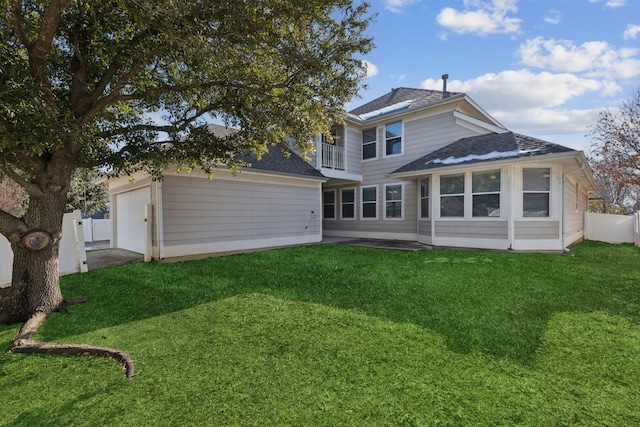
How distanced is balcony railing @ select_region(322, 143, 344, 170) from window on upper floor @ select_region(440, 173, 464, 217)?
462 centimetres

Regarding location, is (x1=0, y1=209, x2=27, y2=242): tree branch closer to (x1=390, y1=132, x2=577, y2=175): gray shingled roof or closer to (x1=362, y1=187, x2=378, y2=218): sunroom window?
(x1=390, y1=132, x2=577, y2=175): gray shingled roof

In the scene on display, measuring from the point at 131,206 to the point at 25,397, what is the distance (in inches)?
337

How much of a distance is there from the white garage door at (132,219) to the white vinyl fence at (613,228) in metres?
18.7

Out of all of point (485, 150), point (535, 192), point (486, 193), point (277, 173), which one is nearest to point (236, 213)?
point (277, 173)

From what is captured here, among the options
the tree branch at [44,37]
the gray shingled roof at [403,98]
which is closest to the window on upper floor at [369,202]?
the gray shingled roof at [403,98]

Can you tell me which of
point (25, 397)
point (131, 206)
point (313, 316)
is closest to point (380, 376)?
point (313, 316)

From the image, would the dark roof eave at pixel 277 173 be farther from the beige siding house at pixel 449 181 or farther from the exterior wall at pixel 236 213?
the beige siding house at pixel 449 181

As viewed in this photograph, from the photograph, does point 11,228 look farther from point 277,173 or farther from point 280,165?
point 280,165

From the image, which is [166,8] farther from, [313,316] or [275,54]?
[313,316]

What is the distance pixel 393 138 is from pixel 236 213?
7.58m

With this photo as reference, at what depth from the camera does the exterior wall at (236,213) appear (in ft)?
27.5

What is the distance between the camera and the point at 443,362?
2.92m

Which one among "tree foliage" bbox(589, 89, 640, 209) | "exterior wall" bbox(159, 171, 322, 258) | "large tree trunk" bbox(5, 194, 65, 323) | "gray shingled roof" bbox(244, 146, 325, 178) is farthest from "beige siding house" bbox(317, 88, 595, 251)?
"large tree trunk" bbox(5, 194, 65, 323)

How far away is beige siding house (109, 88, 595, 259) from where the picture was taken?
28.3ft
